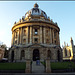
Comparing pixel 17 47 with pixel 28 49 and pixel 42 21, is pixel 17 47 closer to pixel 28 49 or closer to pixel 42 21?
pixel 28 49

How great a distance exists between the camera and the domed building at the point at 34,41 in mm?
36800

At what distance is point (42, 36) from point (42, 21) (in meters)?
7.07

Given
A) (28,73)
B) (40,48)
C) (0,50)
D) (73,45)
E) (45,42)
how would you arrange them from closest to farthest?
1. (28,73)
2. (40,48)
3. (45,42)
4. (0,50)
5. (73,45)

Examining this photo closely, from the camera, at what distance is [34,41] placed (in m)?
39.7

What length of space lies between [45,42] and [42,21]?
9.97 m

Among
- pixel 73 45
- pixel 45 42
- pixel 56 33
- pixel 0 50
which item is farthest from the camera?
pixel 73 45

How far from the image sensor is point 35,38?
40000mm

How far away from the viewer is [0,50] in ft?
145

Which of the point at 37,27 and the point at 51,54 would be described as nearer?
the point at 51,54

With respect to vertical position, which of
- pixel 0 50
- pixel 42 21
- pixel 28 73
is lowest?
pixel 28 73

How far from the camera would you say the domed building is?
36.8m

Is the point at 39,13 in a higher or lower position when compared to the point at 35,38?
higher

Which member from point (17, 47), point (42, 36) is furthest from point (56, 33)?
point (17, 47)

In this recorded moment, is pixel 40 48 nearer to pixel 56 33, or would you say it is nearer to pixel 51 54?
pixel 51 54
